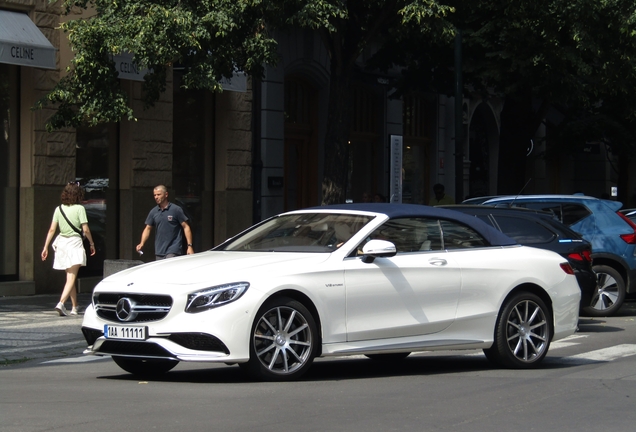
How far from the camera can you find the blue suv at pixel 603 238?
1725cm

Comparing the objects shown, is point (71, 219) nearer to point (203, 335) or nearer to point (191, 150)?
point (191, 150)

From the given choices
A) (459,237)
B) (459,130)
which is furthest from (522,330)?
(459,130)

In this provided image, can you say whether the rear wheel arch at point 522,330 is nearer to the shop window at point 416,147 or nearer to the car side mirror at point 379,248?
the car side mirror at point 379,248

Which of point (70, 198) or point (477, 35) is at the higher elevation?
point (477, 35)

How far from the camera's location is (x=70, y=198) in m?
16.2

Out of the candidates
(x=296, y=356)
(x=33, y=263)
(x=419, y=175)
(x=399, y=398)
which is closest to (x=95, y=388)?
(x=296, y=356)

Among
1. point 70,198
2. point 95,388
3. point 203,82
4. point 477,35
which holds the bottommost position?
point 95,388

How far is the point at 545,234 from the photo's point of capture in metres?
14.7

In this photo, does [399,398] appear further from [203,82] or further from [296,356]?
[203,82]

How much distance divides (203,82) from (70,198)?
2.45 meters

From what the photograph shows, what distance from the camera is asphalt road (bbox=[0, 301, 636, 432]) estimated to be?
741 cm

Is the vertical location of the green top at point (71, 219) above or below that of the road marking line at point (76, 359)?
above

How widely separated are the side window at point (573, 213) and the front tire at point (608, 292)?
77 centimetres

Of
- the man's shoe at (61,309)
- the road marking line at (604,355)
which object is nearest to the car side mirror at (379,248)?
the road marking line at (604,355)
